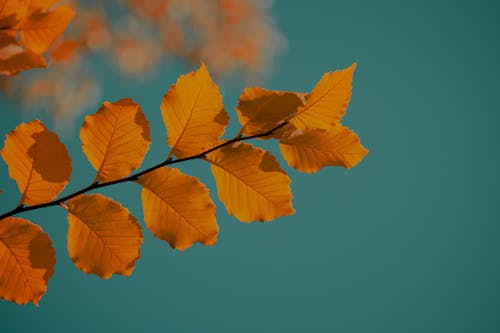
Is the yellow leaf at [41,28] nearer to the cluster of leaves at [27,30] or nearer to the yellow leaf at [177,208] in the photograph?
the cluster of leaves at [27,30]

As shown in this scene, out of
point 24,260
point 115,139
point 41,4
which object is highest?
point 41,4

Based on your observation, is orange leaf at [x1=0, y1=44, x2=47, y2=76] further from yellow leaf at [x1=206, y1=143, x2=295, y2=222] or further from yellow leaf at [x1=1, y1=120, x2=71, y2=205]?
yellow leaf at [x1=206, y1=143, x2=295, y2=222]

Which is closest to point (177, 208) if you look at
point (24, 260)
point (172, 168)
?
point (172, 168)

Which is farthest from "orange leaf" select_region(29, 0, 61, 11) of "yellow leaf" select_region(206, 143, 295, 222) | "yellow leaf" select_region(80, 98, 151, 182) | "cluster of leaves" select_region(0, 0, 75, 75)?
"yellow leaf" select_region(206, 143, 295, 222)

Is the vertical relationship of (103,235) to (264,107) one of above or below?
below

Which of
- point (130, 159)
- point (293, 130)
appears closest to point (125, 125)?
point (130, 159)

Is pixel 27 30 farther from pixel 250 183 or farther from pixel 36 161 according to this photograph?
pixel 250 183
